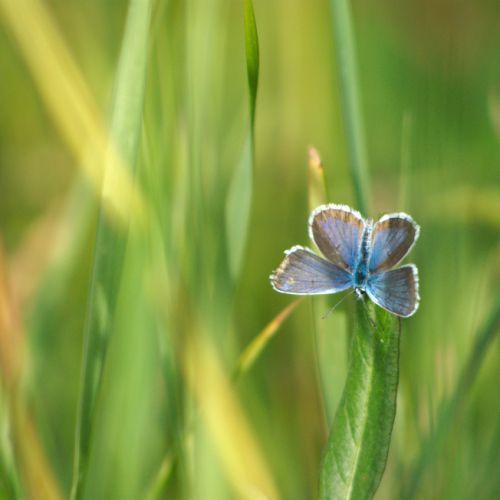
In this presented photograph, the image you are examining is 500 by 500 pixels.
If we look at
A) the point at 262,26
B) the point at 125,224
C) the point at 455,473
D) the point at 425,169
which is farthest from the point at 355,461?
the point at 262,26

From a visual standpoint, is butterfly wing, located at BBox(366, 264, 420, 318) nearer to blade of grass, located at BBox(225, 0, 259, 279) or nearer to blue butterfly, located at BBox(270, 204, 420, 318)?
blue butterfly, located at BBox(270, 204, 420, 318)

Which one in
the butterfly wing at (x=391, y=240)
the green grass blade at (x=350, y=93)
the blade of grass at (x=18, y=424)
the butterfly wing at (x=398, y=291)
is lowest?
the blade of grass at (x=18, y=424)

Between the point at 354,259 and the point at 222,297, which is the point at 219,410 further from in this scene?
the point at 354,259

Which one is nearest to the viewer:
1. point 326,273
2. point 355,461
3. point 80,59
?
point 355,461

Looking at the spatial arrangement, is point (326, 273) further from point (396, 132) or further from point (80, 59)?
point (80, 59)

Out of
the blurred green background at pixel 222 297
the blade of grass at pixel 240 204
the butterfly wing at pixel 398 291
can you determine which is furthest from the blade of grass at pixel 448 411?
the blade of grass at pixel 240 204

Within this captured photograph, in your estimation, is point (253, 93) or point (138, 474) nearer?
point (253, 93)

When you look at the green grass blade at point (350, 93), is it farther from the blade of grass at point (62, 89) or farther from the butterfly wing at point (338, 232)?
the blade of grass at point (62, 89)
